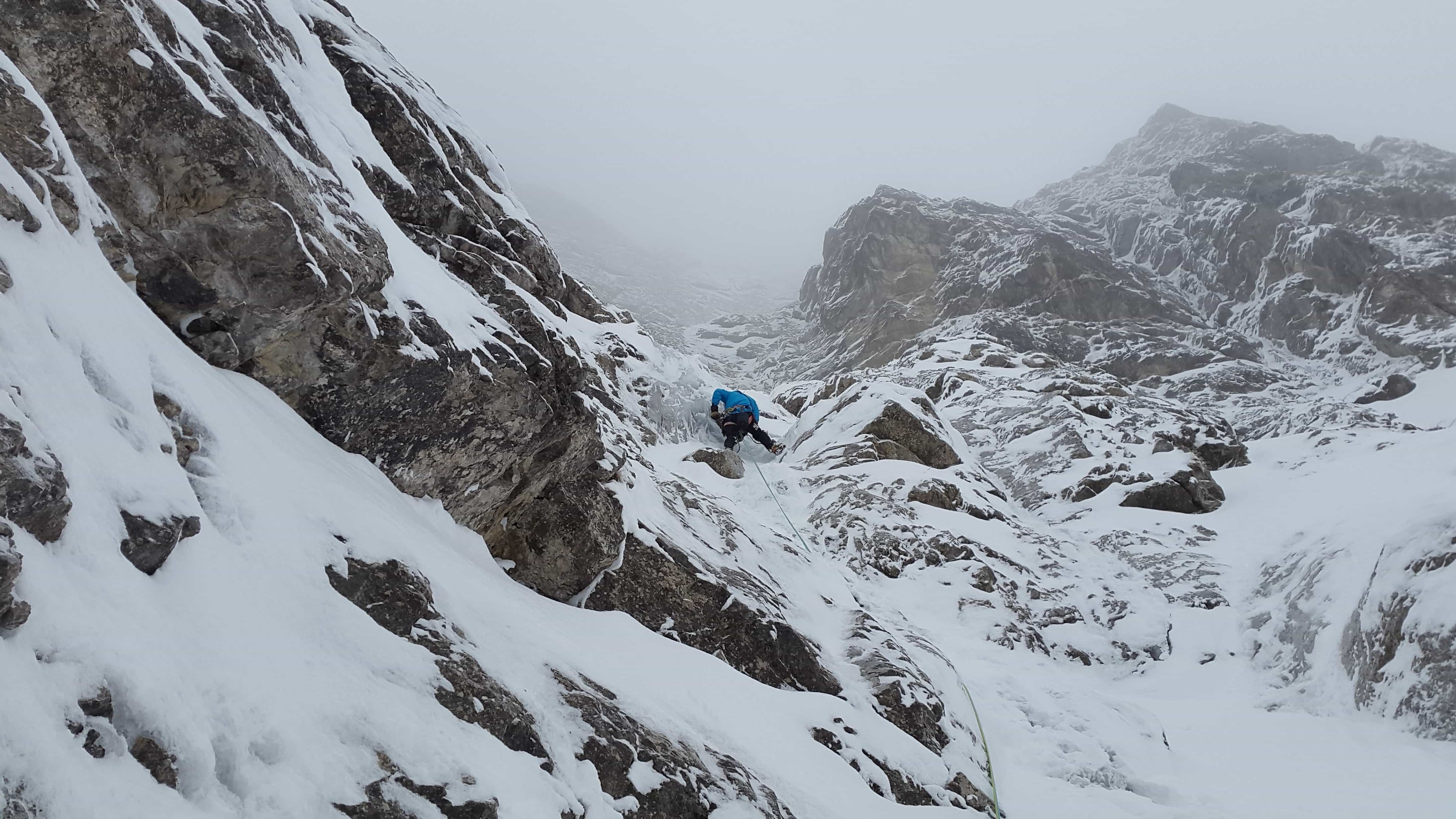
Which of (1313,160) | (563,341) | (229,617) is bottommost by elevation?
(229,617)

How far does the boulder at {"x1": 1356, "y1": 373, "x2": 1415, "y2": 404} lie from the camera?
42094 mm

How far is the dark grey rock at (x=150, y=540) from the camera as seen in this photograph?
2.98m

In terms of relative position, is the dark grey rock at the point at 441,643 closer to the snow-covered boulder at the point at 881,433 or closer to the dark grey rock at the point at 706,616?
the dark grey rock at the point at 706,616

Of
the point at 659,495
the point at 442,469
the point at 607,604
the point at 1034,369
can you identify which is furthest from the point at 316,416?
the point at 1034,369

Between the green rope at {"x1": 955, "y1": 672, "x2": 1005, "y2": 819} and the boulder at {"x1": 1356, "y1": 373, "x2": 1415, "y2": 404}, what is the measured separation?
161 ft

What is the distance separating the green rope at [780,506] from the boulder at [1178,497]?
9.60 meters

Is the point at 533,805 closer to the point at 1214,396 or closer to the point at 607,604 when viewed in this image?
the point at 607,604

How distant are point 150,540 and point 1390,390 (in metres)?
58.9

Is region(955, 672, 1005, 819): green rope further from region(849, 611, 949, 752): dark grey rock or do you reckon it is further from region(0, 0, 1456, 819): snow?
region(849, 611, 949, 752): dark grey rock

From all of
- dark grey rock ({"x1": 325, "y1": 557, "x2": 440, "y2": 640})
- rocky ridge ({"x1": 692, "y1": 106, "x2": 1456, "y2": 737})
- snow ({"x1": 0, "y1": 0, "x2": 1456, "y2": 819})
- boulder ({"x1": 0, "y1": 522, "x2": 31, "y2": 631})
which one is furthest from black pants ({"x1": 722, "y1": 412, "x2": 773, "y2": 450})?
boulder ({"x1": 0, "y1": 522, "x2": 31, "y2": 631})

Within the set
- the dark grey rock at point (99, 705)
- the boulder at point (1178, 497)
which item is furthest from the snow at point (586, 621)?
the boulder at point (1178, 497)

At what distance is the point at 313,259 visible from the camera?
500 centimetres

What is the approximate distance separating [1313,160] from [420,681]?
117006 mm

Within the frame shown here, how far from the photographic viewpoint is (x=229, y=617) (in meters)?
3.25
